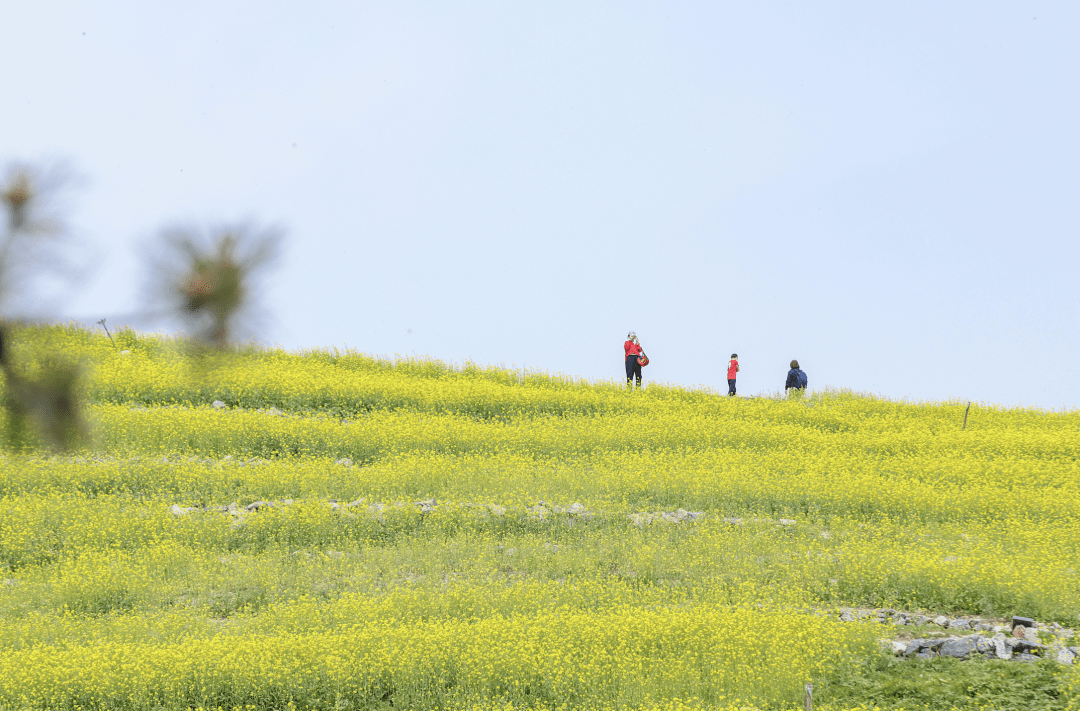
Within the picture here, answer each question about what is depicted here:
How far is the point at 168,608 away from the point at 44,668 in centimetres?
231

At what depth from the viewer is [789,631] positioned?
29.6 ft

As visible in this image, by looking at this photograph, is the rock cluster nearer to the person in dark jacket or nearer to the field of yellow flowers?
the field of yellow flowers

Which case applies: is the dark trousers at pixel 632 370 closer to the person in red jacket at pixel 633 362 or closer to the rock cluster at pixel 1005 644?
the person in red jacket at pixel 633 362

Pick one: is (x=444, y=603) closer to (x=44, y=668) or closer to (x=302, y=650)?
(x=302, y=650)

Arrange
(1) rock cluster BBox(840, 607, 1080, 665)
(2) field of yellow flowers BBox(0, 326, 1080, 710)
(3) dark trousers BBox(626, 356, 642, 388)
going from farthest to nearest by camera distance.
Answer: (3) dark trousers BBox(626, 356, 642, 388) < (1) rock cluster BBox(840, 607, 1080, 665) < (2) field of yellow flowers BBox(0, 326, 1080, 710)

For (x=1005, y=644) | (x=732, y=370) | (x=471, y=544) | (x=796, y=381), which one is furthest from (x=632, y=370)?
(x=1005, y=644)

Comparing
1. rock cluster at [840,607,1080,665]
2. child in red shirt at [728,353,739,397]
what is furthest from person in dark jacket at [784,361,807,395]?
rock cluster at [840,607,1080,665]

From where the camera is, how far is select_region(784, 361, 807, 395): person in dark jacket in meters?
27.6

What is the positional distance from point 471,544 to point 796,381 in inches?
709

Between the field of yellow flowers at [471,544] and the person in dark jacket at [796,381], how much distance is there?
3.59 m

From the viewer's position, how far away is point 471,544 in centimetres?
1266

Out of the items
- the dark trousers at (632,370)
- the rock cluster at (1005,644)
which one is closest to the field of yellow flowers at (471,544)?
the rock cluster at (1005,644)

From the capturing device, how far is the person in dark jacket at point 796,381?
27.6 metres

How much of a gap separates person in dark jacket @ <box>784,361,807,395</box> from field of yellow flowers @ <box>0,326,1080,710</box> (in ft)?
11.8
